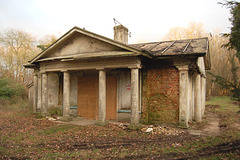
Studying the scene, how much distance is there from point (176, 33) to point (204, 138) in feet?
84.2

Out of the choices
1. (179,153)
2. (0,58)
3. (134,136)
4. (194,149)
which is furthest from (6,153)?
(0,58)

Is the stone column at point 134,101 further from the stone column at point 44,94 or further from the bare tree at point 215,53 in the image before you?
the bare tree at point 215,53

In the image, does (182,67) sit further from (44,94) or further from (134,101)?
(44,94)

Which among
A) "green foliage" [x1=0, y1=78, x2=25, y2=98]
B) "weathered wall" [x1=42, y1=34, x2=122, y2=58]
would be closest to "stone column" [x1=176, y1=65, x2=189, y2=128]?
"weathered wall" [x1=42, y1=34, x2=122, y2=58]

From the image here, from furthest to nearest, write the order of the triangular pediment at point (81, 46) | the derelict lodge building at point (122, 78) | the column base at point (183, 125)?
the triangular pediment at point (81, 46) → the derelict lodge building at point (122, 78) → the column base at point (183, 125)

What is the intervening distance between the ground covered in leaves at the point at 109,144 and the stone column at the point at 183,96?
1.77 feet

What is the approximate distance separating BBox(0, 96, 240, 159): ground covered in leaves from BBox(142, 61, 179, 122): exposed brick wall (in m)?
0.71

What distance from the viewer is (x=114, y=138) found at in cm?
707

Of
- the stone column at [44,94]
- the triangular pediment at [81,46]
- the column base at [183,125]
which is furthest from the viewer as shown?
the stone column at [44,94]

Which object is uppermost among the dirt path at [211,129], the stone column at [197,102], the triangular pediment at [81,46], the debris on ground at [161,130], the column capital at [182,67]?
the triangular pediment at [81,46]

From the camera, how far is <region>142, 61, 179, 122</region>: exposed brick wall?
338 inches

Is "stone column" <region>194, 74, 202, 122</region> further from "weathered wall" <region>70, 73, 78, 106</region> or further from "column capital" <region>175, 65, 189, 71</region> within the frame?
"weathered wall" <region>70, 73, 78, 106</region>

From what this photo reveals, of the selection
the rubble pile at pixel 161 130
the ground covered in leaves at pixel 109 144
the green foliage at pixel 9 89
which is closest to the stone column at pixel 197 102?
the ground covered in leaves at pixel 109 144

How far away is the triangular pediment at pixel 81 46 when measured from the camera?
8.84 m
